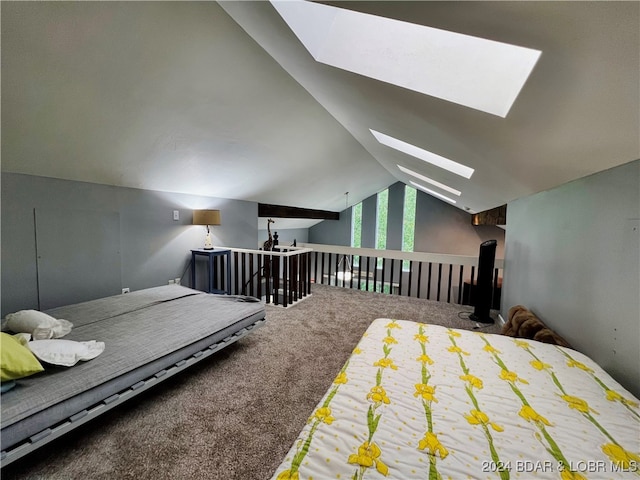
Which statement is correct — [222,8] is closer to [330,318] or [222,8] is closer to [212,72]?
[212,72]

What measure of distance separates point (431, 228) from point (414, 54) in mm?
7448

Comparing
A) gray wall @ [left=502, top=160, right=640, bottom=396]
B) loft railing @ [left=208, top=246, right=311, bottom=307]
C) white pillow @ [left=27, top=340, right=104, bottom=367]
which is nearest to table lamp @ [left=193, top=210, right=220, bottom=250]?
loft railing @ [left=208, top=246, right=311, bottom=307]

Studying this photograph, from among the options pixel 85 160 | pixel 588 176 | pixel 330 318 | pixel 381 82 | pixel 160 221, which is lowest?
pixel 330 318

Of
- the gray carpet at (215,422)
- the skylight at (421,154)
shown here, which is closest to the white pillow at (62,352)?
the gray carpet at (215,422)

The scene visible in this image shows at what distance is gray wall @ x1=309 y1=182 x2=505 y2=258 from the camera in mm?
7789


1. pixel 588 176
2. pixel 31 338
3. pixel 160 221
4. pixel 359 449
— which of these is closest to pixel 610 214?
pixel 588 176

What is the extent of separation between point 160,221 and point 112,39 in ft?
8.13

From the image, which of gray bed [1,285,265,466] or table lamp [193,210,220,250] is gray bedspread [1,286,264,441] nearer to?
gray bed [1,285,265,466]

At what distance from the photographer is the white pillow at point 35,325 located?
1754 mm

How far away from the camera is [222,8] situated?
74.7 inches

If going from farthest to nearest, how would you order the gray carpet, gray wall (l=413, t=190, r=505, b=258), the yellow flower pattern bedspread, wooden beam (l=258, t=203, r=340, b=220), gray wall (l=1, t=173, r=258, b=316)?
gray wall (l=413, t=190, r=505, b=258) < wooden beam (l=258, t=203, r=340, b=220) < gray wall (l=1, t=173, r=258, b=316) < the gray carpet < the yellow flower pattern bedspread

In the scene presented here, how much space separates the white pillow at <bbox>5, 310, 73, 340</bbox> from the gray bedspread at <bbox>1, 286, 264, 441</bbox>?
0.34 feet

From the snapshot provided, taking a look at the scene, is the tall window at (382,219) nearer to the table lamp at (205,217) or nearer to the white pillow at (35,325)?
the table lamp at (205,217)

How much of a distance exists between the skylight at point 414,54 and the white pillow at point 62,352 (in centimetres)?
240
